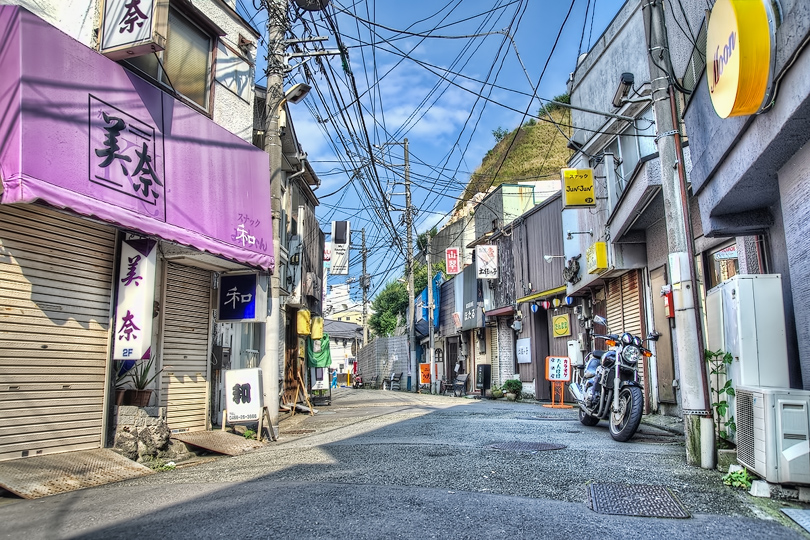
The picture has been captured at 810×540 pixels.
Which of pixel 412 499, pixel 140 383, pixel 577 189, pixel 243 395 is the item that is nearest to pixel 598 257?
pixel 577 189

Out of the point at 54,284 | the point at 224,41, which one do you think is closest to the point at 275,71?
the point at 224,41

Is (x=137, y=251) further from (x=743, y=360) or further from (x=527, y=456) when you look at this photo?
(x=743, y=360)

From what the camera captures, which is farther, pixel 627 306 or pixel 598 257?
pixel 627 306

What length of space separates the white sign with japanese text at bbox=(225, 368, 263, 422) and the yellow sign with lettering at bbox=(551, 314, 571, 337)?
11.5 meters

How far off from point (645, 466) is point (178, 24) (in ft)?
28.9

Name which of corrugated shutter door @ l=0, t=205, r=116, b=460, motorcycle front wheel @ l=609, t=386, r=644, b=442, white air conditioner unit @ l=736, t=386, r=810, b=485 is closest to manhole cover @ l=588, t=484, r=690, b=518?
white air conditioner unit @ l=736, t=386, r=810, b=485

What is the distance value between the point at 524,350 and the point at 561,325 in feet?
8.04

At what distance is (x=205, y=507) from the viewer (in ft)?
12.9

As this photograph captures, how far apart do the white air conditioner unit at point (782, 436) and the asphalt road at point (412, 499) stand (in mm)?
251

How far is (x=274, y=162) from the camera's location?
371 inches

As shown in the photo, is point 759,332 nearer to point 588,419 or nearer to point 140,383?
point 588,419

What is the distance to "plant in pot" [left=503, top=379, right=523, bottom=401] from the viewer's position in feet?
62.7

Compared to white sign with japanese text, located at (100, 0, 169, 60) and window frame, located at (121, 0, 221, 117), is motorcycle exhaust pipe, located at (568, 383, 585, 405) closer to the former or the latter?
window frame, located at (121, 0, 221, 117)

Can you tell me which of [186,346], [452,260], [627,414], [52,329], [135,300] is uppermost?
[452,260]
